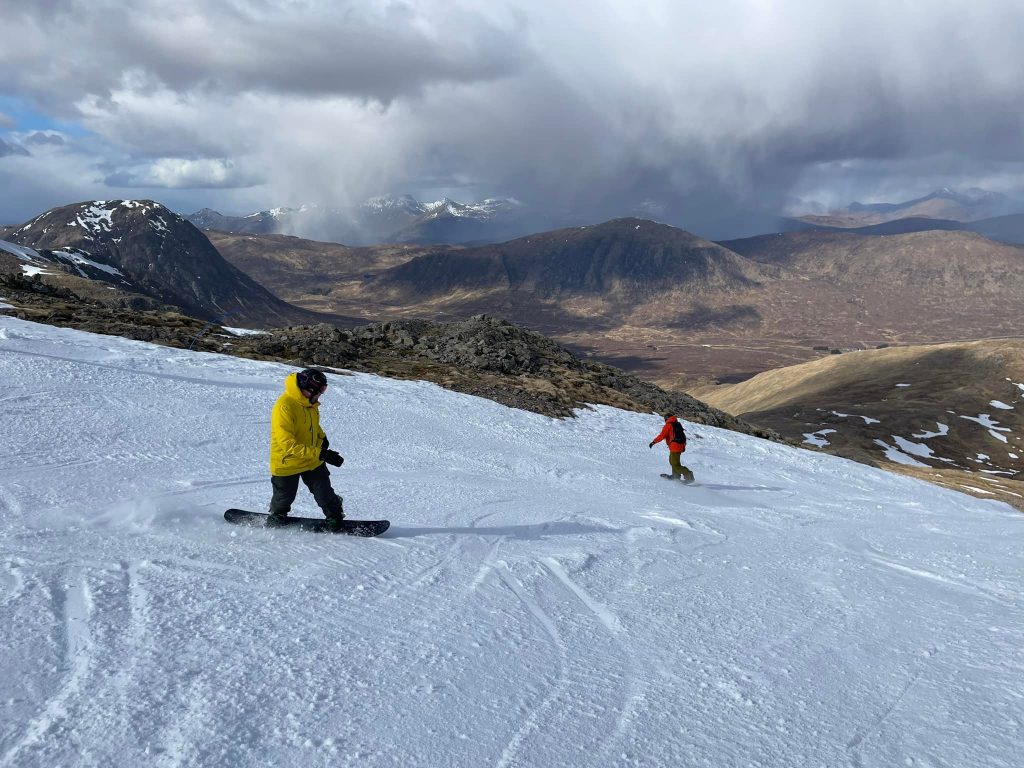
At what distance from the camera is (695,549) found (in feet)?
35.0

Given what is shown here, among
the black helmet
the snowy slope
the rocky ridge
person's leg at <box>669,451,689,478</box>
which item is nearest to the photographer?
the snowy slope

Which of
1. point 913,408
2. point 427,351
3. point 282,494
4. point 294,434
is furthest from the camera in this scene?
point 913,408

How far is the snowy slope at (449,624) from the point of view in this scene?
4.65 metres

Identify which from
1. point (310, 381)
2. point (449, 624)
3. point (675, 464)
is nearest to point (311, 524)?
point (310, 381)

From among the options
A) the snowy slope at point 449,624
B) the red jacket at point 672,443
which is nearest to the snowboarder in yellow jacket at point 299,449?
the snowy slope at point 449,624

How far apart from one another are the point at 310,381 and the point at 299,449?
0.86 metres

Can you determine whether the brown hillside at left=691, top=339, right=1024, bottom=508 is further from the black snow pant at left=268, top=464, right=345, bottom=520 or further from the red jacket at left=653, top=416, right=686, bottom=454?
the black snow pant at left=268, top=464, right=345, bottom=520

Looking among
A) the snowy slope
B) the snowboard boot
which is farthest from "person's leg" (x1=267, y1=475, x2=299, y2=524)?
the snowboard boot

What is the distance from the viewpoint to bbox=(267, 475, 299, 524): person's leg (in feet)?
27.3

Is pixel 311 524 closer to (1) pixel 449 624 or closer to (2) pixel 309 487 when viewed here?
(2) pixel 309 487

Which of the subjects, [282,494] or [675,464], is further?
[675,464]

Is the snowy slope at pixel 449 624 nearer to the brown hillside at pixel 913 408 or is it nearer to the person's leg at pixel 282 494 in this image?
the person's leg at pixel 282 494

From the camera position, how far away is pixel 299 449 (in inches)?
323

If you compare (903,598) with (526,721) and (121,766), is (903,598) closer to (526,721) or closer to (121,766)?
(526,721)
